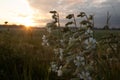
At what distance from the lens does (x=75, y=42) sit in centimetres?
298

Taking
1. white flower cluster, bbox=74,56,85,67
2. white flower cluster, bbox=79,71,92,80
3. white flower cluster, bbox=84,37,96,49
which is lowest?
white flower cluster, bbox=79,71,92,80

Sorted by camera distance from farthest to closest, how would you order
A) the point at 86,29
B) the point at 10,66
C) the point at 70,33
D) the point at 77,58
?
the point at 10,66, the point at 70,33, the point at 86,29, the point at 77,58

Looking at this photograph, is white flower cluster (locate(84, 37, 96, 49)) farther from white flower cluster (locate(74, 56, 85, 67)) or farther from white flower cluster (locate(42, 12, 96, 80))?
white flower cluster (locate(74, 56, 85, 67))

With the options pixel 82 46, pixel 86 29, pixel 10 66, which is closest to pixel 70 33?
pixel 86 29

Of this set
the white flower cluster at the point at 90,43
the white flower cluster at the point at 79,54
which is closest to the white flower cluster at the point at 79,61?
the white flower cluster at the point at 79,54

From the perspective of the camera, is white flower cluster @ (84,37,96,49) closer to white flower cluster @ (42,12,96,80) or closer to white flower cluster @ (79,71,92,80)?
white flower cluster @ (42,12,96,80)

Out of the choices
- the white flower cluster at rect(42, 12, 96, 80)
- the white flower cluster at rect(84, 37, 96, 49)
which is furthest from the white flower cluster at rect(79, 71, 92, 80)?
the white flower cluster at rect(84, 37, 96, 49)

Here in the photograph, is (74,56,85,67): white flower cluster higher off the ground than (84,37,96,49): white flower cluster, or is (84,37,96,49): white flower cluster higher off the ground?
(84,37,96,49): white flower cluster

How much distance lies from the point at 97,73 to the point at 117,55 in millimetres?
932

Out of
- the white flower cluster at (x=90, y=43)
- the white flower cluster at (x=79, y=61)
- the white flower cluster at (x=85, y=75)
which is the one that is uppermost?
the white flower cluster at (x=90, y=43)

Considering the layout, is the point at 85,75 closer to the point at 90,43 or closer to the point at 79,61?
the point at 79,61

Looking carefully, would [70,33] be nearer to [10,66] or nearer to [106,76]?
[106,76]

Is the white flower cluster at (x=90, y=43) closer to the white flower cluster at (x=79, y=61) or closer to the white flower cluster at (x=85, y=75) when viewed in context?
the white flower cluster at (x=79, y=61)

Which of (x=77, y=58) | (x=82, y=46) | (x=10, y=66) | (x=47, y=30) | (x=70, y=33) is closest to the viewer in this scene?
(x=77, y=58)
